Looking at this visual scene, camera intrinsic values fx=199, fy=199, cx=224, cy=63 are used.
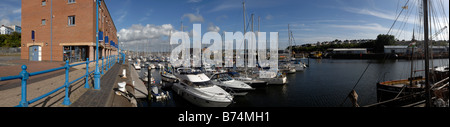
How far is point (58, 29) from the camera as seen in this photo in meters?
24.8

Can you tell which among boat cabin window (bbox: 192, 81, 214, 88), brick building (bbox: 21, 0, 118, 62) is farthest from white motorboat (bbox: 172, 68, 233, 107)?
brick building (bbox: 21, 0, 118, 62)

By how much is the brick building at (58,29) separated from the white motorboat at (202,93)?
14286 mm

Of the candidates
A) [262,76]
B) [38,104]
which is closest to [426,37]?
[38,104]

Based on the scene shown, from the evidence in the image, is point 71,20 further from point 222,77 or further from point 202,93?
point 202,93

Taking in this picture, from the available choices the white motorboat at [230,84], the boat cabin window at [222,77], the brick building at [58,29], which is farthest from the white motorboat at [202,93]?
the brick building at [58,29]

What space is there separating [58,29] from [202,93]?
22180 millimetres

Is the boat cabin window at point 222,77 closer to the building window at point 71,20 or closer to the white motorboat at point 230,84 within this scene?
the white motorboat at point 230,84

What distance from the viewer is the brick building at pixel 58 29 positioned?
23859mm

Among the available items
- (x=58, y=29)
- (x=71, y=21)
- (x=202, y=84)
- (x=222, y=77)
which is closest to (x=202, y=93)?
(x=202, y=84)

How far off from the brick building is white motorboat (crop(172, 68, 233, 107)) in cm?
1429

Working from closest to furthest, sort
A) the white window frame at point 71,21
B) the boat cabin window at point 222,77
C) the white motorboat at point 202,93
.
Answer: the white motorboat at point 202,93 < the boat cabin window at point 222,77 < the white window frame at point 71,21
